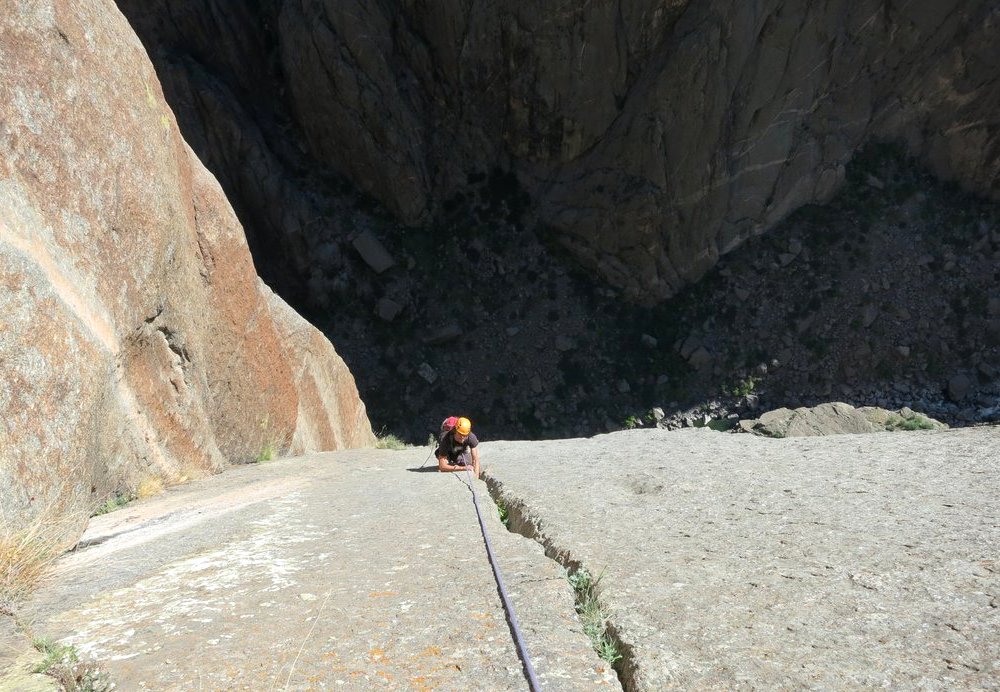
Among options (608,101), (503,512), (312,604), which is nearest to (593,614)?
(312,604)

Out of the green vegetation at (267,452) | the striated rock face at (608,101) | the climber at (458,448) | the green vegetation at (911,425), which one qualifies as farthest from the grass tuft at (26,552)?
the striated rock face at (608,101)

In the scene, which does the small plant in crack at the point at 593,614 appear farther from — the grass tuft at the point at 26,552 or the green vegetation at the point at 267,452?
the green vegetation at the point at 267,452

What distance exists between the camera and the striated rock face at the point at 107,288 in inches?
215

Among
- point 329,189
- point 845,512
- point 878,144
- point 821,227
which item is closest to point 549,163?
point 329,189

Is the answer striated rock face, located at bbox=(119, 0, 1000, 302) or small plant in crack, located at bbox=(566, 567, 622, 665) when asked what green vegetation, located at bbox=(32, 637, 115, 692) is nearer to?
small plant in crack, located at bbox=(566, 567, 622, 665)

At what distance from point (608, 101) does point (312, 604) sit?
24.8m

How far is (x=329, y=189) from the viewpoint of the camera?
26.2 meters

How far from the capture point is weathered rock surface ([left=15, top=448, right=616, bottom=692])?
2773mm

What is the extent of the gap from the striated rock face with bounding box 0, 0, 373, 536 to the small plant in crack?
385 centimetres

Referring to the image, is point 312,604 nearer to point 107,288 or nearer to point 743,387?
point 107,288

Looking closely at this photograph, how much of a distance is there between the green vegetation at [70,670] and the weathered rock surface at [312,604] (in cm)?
6

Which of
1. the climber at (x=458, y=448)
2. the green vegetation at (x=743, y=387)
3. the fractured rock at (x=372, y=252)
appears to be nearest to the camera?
the climber at (x=458, y=448)

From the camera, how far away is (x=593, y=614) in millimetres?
3236

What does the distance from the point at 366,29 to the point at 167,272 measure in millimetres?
19235
